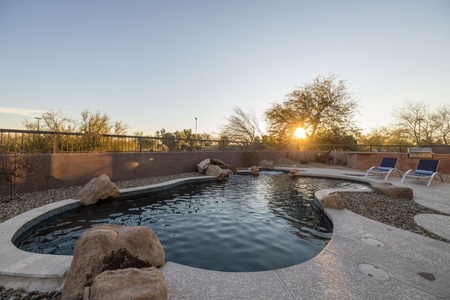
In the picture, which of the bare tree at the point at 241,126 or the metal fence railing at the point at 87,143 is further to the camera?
the bare tree at the point at 241,126

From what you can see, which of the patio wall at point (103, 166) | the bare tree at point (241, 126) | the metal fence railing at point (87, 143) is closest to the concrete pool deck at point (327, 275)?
the patio wall at point (103, 166)

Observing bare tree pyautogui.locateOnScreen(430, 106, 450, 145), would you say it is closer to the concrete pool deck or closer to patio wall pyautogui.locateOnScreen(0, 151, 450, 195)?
patio wall pyautogui.locateOnScreen(0, 151, 450, 195)

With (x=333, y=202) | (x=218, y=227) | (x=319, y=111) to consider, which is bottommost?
(x=218, y=227)

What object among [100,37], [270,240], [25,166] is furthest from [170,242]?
[100,37]

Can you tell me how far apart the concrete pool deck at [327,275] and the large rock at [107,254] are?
36cm

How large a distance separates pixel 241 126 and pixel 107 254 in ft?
85.9

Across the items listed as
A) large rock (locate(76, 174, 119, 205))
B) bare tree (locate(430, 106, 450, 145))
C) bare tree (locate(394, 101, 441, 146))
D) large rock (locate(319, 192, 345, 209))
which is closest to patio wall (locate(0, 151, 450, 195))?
large rock (locate(76, 174, 119, 205))

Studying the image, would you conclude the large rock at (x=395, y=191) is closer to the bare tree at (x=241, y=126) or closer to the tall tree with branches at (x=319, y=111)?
the tall tree with branches at (x=319, y=111)

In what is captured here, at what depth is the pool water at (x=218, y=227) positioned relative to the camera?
334cm

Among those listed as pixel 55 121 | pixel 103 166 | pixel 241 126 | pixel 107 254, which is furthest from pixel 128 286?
pixel 241 126

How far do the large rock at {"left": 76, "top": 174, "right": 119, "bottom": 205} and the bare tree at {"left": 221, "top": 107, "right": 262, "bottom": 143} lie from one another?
2157 centimetres

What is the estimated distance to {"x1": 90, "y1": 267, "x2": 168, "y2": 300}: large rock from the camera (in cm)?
167

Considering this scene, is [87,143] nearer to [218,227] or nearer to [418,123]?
[218,227]

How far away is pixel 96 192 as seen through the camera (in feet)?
20.5
